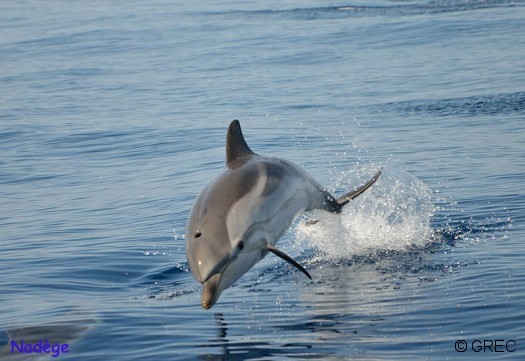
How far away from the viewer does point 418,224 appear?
36.9 ft

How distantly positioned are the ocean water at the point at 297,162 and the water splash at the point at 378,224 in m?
0.03

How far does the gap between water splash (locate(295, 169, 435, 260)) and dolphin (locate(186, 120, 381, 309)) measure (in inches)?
56.5

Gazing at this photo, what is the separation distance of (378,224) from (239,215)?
13.8 ft

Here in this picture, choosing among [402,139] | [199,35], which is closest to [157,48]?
[199,35]

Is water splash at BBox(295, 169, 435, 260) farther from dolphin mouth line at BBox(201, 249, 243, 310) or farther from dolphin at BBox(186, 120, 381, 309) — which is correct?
dolphin mouth line at BBox(201, 249, 243, 310)

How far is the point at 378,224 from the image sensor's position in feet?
36.7

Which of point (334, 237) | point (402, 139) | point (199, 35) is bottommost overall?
point (199, 35)

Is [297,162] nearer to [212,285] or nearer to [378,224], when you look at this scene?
[378,224]

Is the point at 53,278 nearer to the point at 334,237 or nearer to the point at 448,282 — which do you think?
the point at 334,237

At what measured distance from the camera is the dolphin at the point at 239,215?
678 cm

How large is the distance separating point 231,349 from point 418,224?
13.9 ft

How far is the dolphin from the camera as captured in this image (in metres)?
6.78

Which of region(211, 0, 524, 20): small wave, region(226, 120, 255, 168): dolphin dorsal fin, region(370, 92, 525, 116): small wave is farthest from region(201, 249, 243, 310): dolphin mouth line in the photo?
region(211, 0, 524, 20): small wave

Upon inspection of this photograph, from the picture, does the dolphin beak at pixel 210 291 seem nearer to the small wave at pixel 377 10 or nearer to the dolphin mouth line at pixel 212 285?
the dolphin mouth line at pixel 212 285
